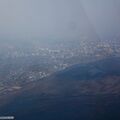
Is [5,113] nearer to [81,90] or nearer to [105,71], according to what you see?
[81,90]

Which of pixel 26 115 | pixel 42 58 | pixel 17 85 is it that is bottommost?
pixel 26 115

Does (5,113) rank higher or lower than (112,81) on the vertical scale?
lower

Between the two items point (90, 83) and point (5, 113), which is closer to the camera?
point (5, 113)

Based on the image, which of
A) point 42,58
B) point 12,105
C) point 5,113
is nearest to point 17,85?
point 12,105

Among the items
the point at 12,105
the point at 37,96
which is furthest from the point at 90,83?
the point at 12,105

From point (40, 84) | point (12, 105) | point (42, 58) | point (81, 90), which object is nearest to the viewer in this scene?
point (12, 105)

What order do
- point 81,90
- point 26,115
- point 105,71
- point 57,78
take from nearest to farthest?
point 26,115
point 81,90
point 57,78
point 105,71
